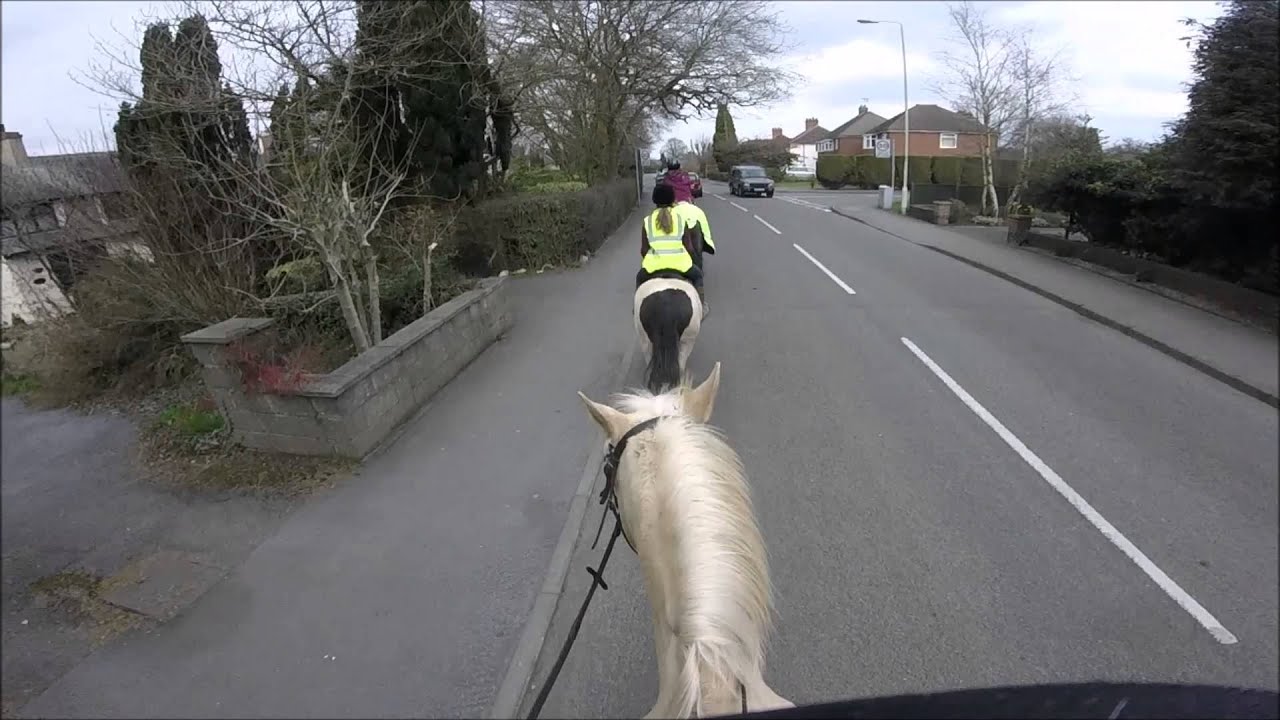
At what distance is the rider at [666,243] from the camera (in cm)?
600

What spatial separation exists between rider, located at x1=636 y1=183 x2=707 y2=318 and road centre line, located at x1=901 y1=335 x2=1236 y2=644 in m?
2.93

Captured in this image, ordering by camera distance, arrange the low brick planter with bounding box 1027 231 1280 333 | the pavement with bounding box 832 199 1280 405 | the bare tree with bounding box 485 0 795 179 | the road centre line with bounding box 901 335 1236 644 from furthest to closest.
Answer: the bare tree with bounding box 485 0 795 179
the road centre line with bounding box 901 335 1236 644
the pavement with bounding box 832 199 1280 405
the low brick planter with bounding box 1027 231 1280 333

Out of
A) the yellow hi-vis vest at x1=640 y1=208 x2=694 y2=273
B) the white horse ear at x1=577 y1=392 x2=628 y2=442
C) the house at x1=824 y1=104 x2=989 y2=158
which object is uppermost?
the house at x1=824 y1=104 x2=989 y2=158

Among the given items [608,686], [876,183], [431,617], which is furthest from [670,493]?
[876,183]

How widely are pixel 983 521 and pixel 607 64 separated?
20570 mm

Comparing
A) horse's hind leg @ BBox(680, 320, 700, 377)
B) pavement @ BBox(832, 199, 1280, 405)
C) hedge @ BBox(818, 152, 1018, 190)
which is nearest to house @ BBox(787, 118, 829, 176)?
hedge @ BBox(818, 152, 1018, 190)

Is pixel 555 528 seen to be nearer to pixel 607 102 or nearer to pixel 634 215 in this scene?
pixel 607 102

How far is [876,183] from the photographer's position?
153 feet

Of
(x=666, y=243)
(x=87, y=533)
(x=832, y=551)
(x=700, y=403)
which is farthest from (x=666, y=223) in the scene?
(x=87, y=533)

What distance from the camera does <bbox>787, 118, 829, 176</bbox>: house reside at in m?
71.2

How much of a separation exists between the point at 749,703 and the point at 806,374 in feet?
19.5

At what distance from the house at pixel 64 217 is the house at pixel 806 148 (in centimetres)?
6547

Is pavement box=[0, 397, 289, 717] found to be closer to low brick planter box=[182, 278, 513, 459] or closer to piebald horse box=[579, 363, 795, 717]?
low brick planter box=[182, 278, 513, 459]

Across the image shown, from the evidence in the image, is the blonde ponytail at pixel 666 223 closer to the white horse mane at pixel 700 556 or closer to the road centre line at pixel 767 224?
the white horse mane at pixel 700 556
